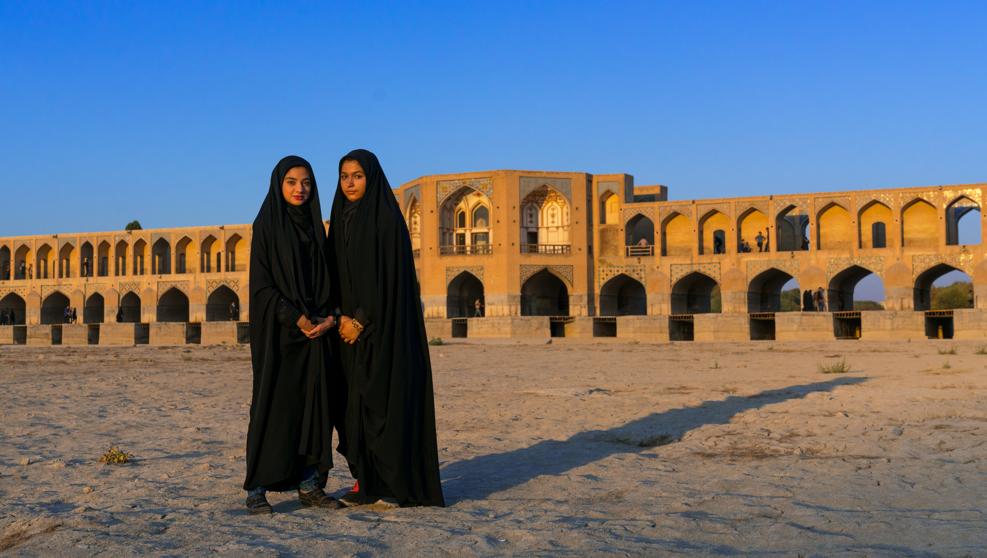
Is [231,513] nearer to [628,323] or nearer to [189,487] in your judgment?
[189,487]

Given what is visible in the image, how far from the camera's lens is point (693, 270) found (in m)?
29.3

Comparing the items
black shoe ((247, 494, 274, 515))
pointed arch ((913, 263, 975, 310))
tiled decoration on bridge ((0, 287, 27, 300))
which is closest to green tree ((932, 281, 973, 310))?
pointed arch ((913, 263, 975, 310))

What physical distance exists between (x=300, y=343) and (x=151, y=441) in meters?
2.50

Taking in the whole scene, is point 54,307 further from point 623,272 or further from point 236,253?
A: point 623,272

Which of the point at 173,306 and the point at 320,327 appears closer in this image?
the point at 320,327

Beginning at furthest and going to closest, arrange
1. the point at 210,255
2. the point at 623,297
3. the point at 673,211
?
1. the point at 210,255
2. the point at 623,297
3. the point at 673,211

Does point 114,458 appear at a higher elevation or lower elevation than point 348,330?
lower

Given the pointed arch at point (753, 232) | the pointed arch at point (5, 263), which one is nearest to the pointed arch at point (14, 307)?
the pointed arch at point (5, 263)

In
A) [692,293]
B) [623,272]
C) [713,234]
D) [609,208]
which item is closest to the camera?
[623,272]

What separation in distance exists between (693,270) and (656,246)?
4.59ft

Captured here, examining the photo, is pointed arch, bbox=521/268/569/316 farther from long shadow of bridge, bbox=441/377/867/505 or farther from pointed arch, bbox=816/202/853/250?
long shadow of bridge, bbox=441/377/867/505

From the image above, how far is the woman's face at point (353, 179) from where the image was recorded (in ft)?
12.7

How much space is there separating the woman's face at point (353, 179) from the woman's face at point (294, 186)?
16 cm

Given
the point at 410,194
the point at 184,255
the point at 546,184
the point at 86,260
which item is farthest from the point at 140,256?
the point at 546,184
